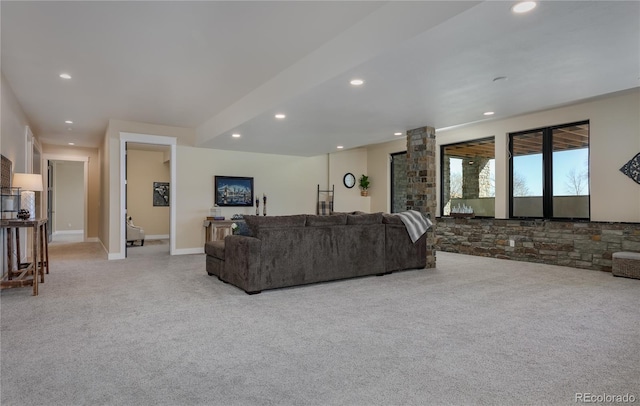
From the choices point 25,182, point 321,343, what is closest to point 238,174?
point 25,182

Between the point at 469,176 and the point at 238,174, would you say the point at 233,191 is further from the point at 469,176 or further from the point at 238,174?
the point at 469,176

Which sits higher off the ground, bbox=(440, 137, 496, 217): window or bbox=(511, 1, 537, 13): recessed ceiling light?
bbox=(511, 1, 537, 13): recessed ceiling light

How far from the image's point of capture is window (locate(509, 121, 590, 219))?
622 cm

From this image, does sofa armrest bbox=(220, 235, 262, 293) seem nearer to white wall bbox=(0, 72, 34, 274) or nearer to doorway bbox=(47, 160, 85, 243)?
white wall bbox=(0, 72, 34, 274)

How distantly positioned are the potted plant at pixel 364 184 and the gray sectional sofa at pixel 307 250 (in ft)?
15.6

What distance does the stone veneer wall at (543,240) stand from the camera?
5.58 m

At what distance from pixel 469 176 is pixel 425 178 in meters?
2.67

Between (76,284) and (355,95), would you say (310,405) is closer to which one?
(355,95)

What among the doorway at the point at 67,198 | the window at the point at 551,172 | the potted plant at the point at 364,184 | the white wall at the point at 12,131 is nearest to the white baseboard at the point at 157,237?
the doorway at the point at 67,198

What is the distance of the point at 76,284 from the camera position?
457cm

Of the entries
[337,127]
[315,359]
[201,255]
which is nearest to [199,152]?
[201,255]

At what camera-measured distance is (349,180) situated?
10047mm

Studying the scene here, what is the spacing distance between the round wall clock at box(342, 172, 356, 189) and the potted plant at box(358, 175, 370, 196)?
198 millimetres

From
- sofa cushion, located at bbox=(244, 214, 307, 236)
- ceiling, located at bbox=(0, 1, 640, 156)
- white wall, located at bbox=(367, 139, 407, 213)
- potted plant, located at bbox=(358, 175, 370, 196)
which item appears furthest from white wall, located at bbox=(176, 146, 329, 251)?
sofa cushion, located at bbox=(244, 214, 307, 236)
